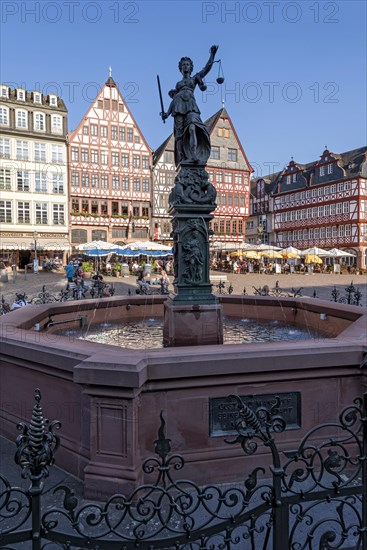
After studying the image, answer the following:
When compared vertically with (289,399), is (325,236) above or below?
above

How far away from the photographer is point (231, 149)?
51.4 m

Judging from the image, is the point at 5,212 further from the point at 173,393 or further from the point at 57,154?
the point at 173,393

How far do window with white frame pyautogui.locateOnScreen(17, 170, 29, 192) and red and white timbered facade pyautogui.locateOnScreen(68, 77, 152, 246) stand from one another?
179 inches

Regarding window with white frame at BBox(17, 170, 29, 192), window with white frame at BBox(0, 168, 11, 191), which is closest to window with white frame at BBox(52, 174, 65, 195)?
window with white frame at BBox(17, 170, 29, 192)

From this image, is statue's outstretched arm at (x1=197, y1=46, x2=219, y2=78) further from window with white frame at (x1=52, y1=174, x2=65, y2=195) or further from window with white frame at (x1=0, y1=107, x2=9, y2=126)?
window with white frame at (x1=0, y1=107, x2=9, y2=126)

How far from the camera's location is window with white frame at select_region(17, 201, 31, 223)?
4403 cm

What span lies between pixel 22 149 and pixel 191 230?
144ft

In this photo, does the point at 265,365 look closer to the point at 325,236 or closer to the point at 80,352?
the point at 80,352

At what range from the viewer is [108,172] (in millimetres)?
46250

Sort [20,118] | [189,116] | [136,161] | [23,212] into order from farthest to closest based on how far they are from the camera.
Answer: [136,161], [23,212], [20,118], [189,116]

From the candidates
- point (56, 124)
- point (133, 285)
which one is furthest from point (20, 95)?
point (133, 285)

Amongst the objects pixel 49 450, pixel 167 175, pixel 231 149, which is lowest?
pixel 49 450

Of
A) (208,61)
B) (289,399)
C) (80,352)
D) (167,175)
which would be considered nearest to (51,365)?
(80,352)

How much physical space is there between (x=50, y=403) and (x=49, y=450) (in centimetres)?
221
